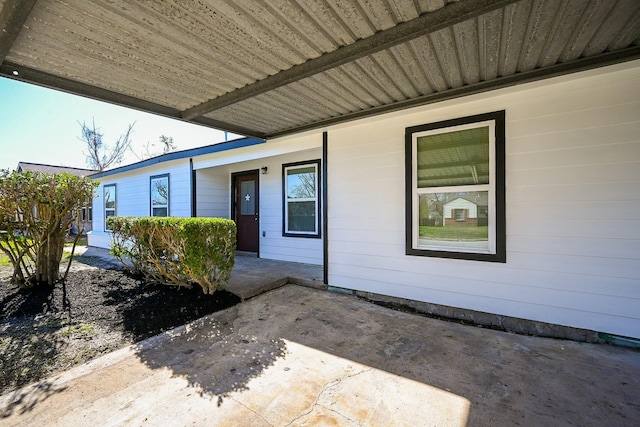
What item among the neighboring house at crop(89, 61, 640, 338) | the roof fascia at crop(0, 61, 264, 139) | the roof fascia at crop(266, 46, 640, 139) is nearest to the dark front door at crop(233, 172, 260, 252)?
the neighboring house at crop(89, 61, 640, 338)

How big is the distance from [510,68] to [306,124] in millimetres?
2629

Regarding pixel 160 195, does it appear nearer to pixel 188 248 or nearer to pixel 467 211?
pixel 188 248

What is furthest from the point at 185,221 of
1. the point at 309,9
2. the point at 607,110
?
the point at 607,110

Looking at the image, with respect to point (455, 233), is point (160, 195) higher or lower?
higher

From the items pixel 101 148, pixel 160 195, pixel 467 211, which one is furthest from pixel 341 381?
pixel 101 148

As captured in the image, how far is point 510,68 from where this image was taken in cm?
257

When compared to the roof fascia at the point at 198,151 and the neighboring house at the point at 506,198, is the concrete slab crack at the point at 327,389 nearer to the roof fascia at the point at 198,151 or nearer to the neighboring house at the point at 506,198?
the neighboring house at the point at 506,198

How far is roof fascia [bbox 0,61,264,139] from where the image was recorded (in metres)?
2.40

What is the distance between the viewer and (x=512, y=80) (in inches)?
107

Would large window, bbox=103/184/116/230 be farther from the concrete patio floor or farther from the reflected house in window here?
the reflected house in window

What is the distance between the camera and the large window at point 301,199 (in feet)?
18.5

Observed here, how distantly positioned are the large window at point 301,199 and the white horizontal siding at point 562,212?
7.71 feet

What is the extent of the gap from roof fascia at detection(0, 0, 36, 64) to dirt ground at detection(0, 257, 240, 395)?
2.45 meters

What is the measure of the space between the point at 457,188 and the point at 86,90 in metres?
4.21
